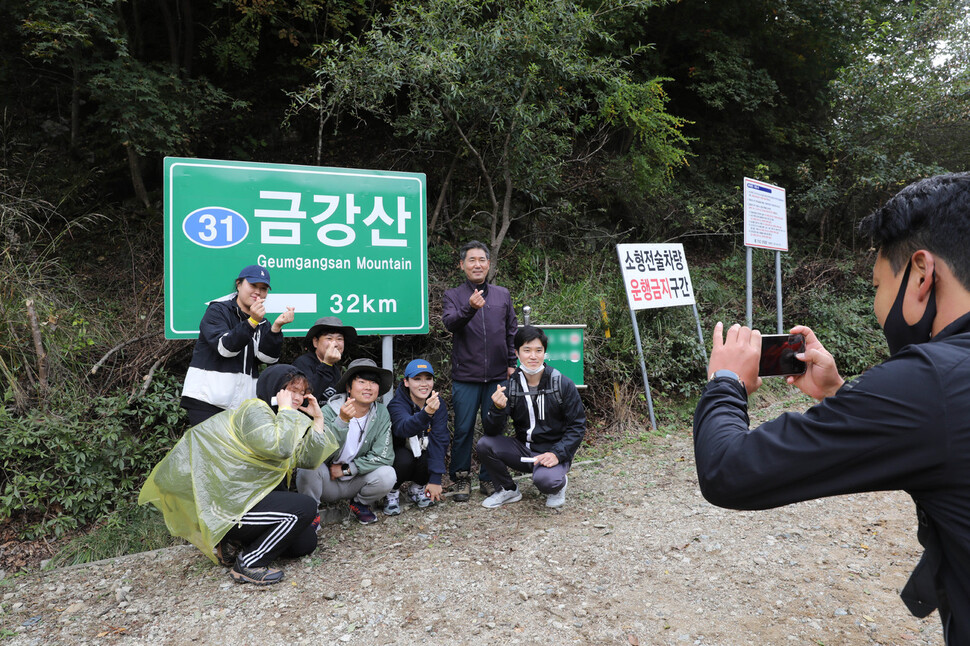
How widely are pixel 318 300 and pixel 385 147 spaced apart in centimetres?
484

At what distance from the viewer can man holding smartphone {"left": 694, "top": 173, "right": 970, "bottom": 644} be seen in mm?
1015

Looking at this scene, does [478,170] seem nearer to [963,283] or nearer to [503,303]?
[503,303]

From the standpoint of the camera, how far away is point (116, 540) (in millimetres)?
3885

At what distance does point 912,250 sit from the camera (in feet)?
4.10

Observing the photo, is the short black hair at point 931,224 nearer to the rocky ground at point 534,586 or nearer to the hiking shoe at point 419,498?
the rocky ground at point 534,586

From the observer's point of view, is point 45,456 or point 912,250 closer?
point 912,250

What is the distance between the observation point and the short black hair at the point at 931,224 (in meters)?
1.18

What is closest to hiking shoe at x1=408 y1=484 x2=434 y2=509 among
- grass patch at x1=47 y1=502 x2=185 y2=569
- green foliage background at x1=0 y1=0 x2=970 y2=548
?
grass patch at x1=47 y1=502 x2=185 y2=569

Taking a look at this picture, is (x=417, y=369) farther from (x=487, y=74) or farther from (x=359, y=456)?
(x=487, y=74)

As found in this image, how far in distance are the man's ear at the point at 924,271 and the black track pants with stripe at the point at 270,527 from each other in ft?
10.5

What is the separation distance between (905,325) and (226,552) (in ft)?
11.7

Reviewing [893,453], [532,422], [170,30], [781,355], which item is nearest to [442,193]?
[532,422]

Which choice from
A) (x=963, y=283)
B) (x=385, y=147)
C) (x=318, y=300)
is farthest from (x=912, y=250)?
(x=385, y=147)

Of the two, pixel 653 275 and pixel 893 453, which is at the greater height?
pixel 653 275
